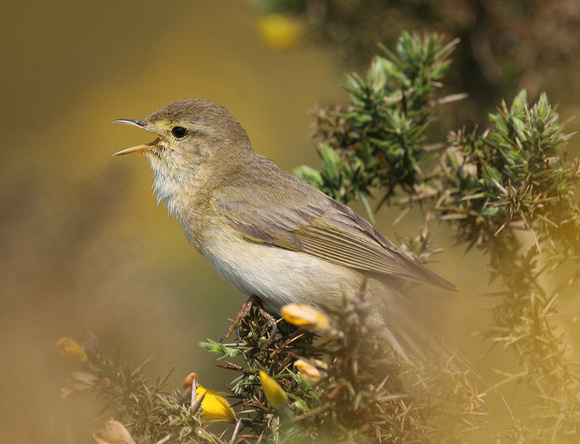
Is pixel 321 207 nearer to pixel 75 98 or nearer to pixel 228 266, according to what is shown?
pixel 228 266

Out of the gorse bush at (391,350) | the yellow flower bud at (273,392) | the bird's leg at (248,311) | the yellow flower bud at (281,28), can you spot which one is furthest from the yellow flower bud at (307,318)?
the yellow flower bud at (281,28)

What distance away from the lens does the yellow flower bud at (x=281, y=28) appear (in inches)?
148

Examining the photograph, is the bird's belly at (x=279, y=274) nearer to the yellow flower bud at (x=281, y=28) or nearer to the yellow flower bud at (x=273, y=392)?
the yellow flower bud at (x=273, y=392)

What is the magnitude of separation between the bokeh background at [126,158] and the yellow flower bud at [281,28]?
2cm

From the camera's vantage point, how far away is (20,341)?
5.41 ft

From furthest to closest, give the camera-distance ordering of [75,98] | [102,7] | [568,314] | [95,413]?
[102,7], [75,98], [568,314], [95,413]

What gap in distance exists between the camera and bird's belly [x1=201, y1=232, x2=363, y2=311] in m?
2.97

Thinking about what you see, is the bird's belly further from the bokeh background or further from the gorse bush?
the bokeh background

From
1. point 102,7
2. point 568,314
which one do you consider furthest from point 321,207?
point 102,7

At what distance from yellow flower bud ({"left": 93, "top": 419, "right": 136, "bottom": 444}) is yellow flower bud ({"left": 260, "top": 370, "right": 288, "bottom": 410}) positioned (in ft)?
1.42

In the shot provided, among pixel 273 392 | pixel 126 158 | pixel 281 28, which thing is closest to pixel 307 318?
pixel 273 392

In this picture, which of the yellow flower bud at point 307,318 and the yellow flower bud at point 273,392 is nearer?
the yellow flower bud at point 307,318

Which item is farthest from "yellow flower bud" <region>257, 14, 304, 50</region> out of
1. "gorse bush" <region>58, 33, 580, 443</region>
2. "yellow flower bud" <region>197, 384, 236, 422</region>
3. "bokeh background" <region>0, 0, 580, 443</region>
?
"yellow flower bud" <region>197, 384, 236, 422</region>

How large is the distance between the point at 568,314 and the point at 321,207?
1.43 metres
